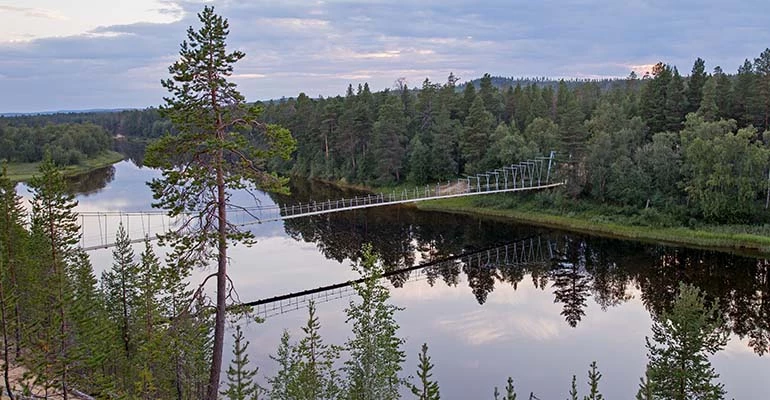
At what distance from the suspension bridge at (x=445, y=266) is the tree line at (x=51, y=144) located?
67.7 m

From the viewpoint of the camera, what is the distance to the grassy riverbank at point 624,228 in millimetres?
38094

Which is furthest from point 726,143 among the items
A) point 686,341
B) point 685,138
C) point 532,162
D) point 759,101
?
point 686,341

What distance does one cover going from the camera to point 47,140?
95000 mm

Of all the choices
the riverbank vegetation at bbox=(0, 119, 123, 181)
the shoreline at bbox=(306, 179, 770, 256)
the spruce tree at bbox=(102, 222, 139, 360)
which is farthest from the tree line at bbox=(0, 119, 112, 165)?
the spruce tree at bbox=(102, 222, 139, 360)

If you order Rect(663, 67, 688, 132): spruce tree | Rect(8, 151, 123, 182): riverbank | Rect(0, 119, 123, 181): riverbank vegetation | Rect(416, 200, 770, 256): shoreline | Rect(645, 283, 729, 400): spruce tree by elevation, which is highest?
Rect(663, 67, 688, 132): spruce tree

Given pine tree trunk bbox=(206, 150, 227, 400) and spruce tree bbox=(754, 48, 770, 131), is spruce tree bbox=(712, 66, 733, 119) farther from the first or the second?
pine tree trunk bbox=(206, 150, 227, 400)

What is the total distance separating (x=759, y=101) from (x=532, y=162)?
16.6 m

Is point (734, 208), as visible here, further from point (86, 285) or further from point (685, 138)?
point (86, 285)

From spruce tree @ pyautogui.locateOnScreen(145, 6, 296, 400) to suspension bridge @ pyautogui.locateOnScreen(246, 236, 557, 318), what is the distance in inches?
603

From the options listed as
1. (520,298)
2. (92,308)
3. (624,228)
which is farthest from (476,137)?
(92,308)

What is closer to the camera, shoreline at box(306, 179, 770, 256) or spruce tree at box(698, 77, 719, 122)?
shoreline at box(306, 179, 770, 256)

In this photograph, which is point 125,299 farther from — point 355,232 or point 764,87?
point 764,87

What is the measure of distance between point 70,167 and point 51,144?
8.15 metres

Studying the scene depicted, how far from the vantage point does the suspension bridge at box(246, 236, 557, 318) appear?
28703 millimetres
